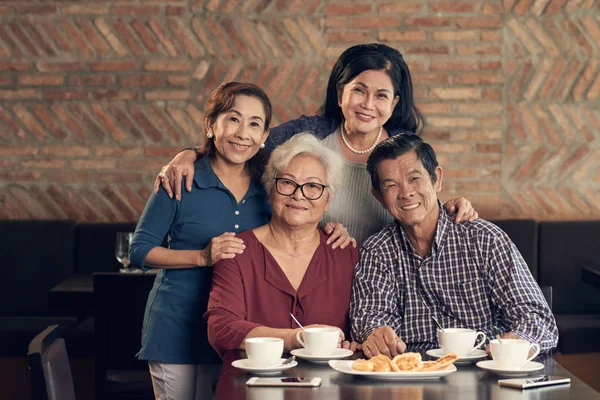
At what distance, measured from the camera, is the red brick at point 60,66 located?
4.80 metres

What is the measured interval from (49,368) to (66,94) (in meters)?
3.56

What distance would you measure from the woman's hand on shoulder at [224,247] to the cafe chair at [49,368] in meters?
0.66

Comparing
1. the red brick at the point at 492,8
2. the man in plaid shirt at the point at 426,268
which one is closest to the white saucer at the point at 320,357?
Result: the man in plaid shirt at the point at 426,268

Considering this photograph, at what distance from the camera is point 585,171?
4.93 m

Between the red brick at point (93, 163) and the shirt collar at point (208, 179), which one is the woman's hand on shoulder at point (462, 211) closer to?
the shirt collar at point (208, 179)

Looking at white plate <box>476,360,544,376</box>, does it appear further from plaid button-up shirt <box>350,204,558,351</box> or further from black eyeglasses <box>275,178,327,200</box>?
black eyeglasses <box>275,178,327,200</box>

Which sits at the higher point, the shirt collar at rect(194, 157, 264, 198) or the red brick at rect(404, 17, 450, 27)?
the red brick at rect(404, 17, 450, 27)

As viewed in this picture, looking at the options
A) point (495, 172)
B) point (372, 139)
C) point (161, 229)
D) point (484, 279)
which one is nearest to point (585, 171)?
point (495, 172)

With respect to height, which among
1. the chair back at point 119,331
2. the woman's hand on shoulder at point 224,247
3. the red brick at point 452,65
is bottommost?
the chair back at point 119,331

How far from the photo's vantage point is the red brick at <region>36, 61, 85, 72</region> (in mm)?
4805

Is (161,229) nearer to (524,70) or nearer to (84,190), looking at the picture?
(84,190)

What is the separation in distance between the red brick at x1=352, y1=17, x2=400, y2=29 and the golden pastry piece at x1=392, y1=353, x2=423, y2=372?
3.24 m

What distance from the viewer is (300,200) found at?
231 centimetres

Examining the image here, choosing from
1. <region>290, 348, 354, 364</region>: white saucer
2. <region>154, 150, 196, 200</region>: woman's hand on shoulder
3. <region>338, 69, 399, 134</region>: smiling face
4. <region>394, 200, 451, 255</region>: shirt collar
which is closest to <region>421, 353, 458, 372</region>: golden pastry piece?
<region>290, 348, 354, 364</region>: white saucer
